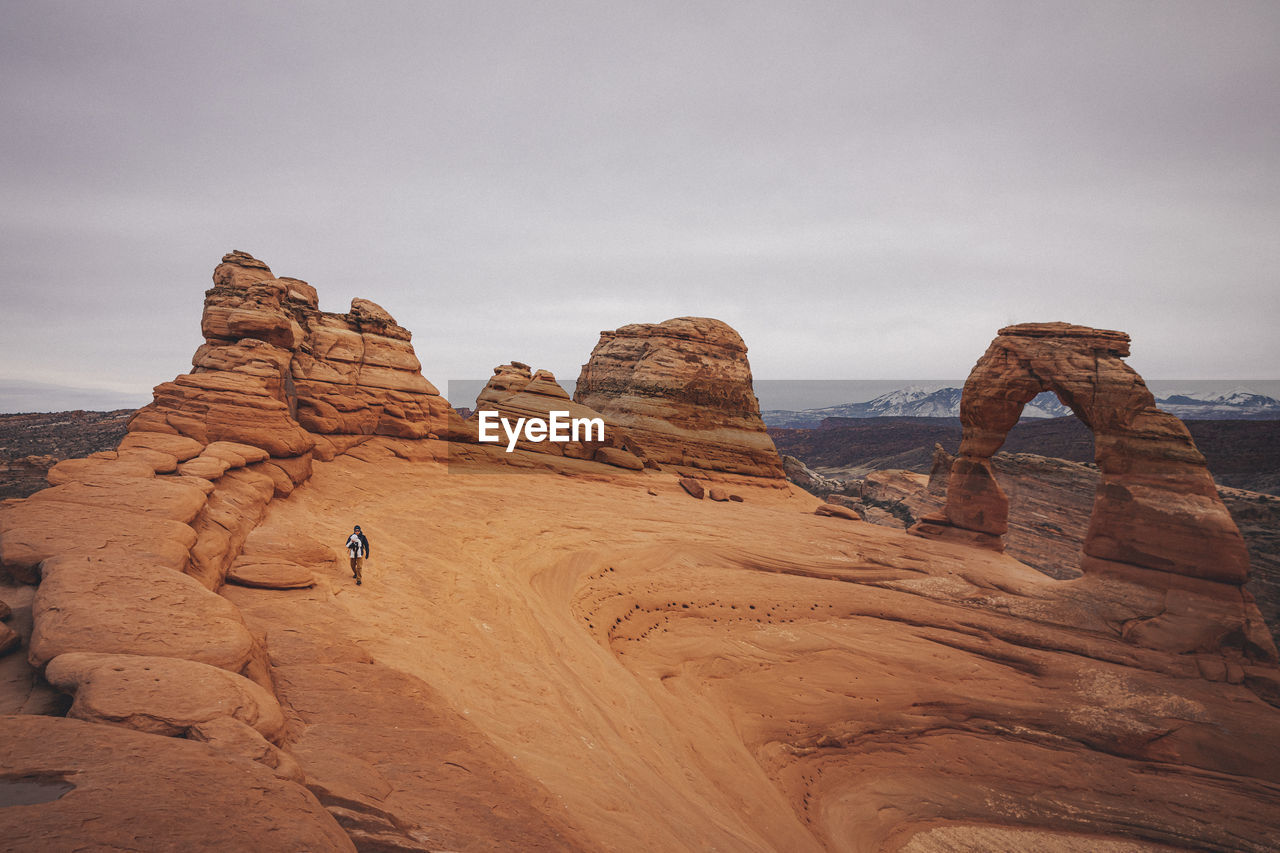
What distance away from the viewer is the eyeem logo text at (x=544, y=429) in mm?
21747

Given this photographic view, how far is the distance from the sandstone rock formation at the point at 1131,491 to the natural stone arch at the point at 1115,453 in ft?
0.08

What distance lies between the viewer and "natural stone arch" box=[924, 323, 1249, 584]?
11617mm

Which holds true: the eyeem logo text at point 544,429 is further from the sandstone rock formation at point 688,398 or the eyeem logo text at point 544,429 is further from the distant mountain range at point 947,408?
the distant mountain range at point 947,408

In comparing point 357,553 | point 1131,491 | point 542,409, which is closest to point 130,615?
point 357,553

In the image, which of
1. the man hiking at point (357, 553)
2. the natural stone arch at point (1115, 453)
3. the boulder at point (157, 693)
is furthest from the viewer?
the natural stone arch at point (1115, 453)

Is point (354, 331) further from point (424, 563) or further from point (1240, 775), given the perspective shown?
point (1240, 775)

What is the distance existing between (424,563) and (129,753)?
7576mm

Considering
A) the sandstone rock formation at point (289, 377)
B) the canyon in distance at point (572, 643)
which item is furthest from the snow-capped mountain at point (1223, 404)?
the sandstone rock formation at point (289, 377)

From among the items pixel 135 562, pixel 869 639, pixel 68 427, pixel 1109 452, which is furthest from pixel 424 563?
pixel 68 427

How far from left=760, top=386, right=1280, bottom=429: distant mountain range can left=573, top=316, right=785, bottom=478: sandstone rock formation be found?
78.4 metres

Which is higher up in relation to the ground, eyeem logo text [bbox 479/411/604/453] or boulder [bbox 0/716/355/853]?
eyeem logo text [bbox 479/411/604/453]

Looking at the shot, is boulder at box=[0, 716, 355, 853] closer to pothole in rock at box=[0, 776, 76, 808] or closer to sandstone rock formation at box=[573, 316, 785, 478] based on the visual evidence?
pothole in rock at box=[0, 776, 76, 808]

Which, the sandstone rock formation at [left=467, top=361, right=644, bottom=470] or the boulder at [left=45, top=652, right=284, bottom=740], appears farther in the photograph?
the sandstone rock formation at [left=467, top=361, right=644, bottom=470]

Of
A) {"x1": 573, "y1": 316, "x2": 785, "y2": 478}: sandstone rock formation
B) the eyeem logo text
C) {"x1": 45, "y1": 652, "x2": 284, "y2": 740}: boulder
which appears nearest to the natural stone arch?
{"x1": 573, "y1": 316, "x2": 785, "y2": 478}: sandstone rock formation
